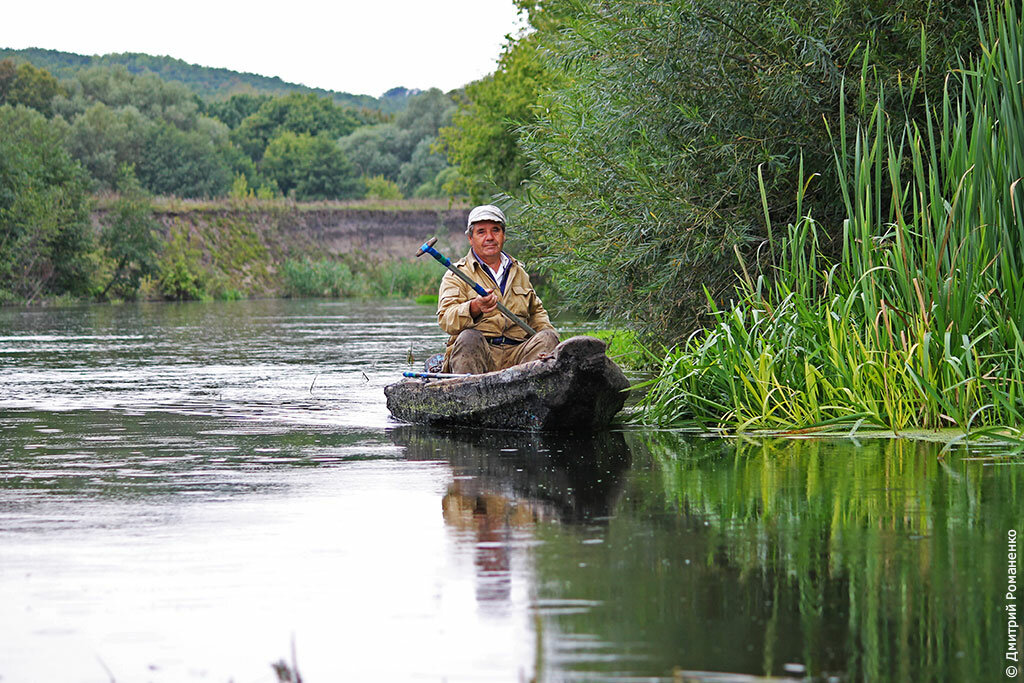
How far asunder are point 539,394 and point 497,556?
4352mm

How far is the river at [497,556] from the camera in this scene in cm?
362

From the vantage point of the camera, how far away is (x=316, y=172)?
102 metres

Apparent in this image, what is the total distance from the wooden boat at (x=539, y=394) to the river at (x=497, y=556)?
0.25 meters

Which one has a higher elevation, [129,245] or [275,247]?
[275,247]

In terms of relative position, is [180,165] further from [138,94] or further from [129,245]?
→ [129,245]

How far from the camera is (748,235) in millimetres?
11023

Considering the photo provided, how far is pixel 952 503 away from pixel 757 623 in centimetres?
237

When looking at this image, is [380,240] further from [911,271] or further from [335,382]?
[911,271]

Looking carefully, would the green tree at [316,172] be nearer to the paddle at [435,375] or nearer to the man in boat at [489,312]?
the paddle at [435,375]

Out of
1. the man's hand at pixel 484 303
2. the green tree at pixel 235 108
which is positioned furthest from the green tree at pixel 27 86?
the man's hand at pixel 484 303

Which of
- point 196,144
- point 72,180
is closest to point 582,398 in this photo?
point 72,180

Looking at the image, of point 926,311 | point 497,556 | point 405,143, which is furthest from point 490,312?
point 405,143

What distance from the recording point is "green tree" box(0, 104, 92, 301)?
1780 inches

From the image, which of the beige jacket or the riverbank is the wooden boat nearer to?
the beige jacket
